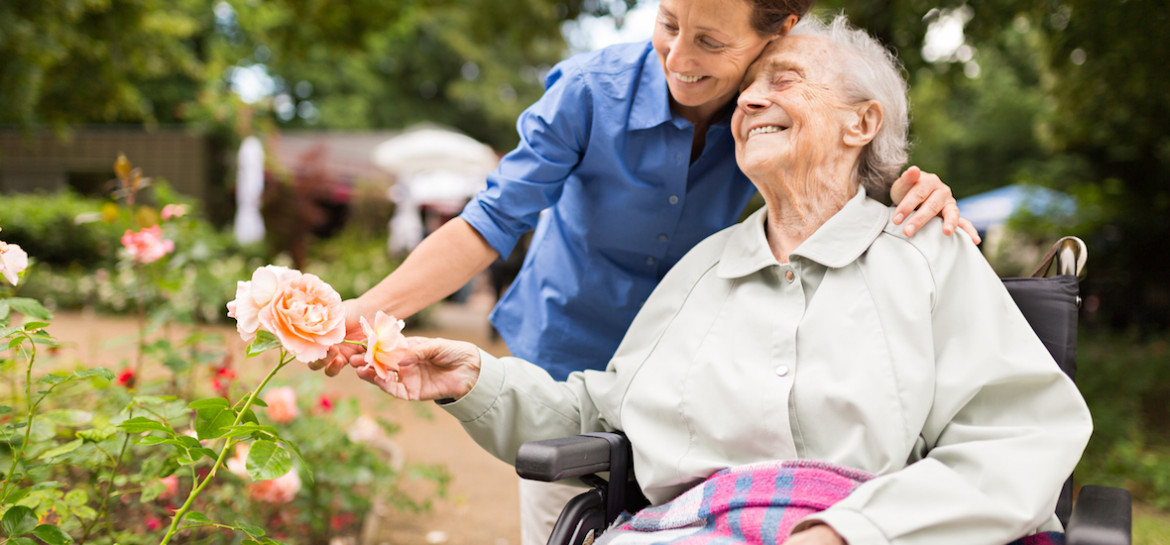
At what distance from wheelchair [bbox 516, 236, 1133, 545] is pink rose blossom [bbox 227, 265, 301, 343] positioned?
21.0 inches

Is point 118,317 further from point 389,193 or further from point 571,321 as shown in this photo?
point 571,321

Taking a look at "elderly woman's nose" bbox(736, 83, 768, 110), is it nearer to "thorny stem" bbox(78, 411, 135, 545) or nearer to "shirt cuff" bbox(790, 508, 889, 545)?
"shirt cuff" bbox(790, 508, 889, 545)

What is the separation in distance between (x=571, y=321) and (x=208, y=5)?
93.8 feet

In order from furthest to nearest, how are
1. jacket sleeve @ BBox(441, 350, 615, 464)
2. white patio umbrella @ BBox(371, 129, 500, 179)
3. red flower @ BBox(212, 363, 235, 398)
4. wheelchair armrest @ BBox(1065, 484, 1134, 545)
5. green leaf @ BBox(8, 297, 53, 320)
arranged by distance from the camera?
1. white patio umbrella @ BBox(371, 129, 500, 179)
2. red flower @ BBox(212, 363, 235, 398)
3. jacket sleeve @ BBox(441, 350, 615, 464)
4. green leaf @ BBox(8, 297, 53, 320)
5. wheelchair armrest @ BBox(1065, 484, 1134, 545)

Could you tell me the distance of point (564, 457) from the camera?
1.59 m

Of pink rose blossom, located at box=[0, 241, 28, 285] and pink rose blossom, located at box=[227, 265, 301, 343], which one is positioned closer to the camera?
pink rose blossom, located at box=[227, 265, 301, 343]

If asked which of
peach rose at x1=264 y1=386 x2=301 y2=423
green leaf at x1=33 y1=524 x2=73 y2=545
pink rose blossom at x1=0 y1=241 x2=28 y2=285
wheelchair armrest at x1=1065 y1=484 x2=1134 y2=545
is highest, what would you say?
wheelchair armrest at x1=1065 y1=484 x2=1134 y2=545

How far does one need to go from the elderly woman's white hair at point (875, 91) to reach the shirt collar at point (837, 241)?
9 centimetres

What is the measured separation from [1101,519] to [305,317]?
1295 mm

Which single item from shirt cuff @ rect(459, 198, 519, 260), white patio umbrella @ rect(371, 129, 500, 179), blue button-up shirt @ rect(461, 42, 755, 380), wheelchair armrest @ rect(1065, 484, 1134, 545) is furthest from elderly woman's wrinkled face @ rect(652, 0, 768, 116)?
white patio umbrella @ rect(371, 129, 500, 179)

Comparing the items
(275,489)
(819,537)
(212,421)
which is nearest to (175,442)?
(212,421)

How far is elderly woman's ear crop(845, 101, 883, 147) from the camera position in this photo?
5.82 ft

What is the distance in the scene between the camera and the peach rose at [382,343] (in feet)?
4.65

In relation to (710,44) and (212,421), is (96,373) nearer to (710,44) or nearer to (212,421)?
(212,421)
